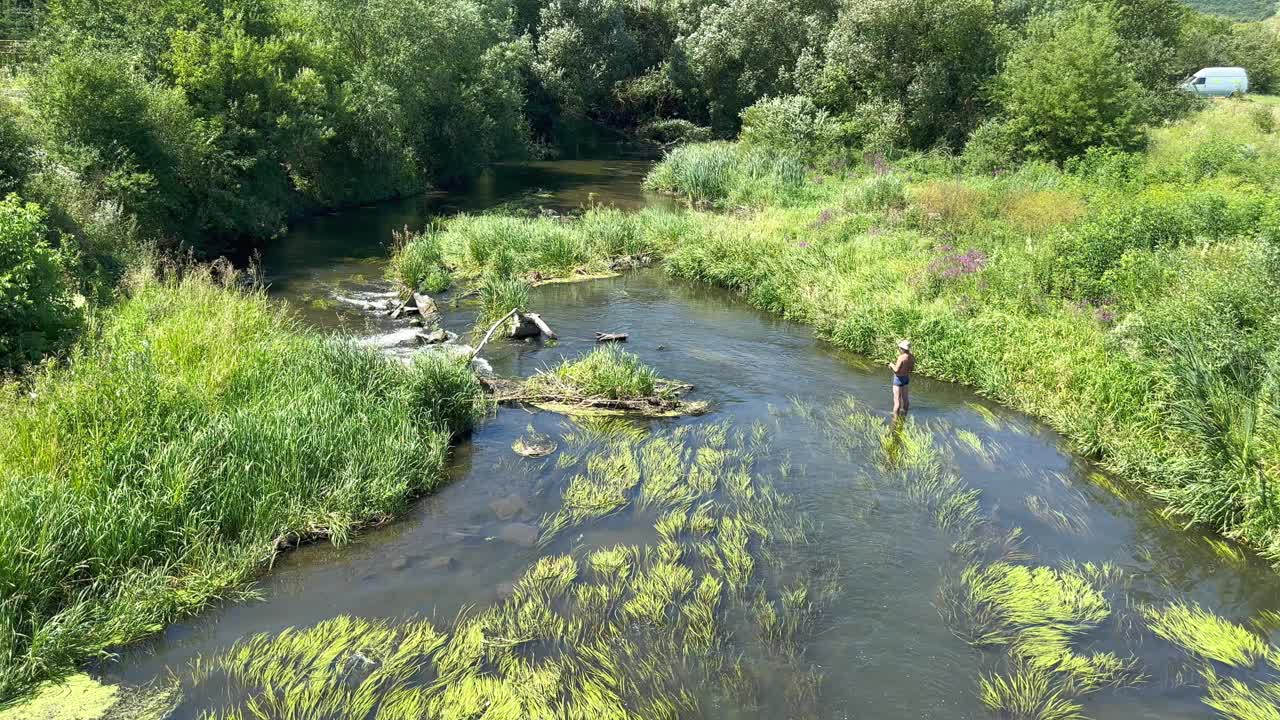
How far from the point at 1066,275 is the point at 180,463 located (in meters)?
17.8

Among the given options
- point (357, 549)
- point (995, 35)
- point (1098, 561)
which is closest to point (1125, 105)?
point (995, 35)

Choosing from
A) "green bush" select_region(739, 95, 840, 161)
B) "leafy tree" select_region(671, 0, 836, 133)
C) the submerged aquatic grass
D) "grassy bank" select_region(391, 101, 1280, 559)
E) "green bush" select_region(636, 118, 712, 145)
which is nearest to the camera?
the submerged aquatic grass

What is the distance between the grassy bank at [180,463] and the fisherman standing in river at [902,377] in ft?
25.2

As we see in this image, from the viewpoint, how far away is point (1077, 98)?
30609mm

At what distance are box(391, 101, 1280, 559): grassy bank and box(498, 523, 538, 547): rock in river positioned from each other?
9457mm

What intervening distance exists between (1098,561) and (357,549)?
990 centimetres

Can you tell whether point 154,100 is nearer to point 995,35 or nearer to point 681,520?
point 681,520

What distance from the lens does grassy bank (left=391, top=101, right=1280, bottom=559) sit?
11.8m

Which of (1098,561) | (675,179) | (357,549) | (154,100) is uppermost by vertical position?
(154,100)

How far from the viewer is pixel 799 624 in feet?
29.3

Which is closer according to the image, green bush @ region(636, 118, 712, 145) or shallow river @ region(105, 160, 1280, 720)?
shallow river @ region(105, 160, 1280, 720)

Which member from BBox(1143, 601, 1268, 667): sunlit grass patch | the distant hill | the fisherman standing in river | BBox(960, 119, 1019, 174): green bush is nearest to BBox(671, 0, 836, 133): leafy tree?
BBox(960, 119, 1019, 174): green bush

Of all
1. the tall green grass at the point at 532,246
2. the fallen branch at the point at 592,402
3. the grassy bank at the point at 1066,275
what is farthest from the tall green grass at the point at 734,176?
the fallen branch at the point at 592,402

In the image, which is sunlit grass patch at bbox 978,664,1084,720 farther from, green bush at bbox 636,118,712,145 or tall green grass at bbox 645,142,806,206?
green bush at bbox 636,118,712,145
